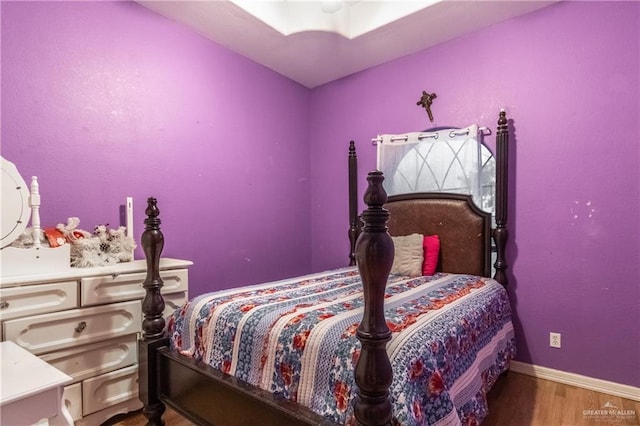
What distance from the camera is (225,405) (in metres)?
1.44

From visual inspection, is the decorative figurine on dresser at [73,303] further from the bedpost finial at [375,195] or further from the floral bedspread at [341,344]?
the bedpost finial at [375,195]

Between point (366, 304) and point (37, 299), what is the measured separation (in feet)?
5.22

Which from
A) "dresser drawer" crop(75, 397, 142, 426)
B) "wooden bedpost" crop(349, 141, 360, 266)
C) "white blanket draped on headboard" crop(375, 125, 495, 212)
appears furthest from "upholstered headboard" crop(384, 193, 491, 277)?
"dresser drawer" crop(75, 397, 142, 426)

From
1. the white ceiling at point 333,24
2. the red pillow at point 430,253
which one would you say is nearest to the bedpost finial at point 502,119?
the white ceiling at point 333,24

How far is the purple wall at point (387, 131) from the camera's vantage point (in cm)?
211

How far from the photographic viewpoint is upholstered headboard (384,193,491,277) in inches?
107

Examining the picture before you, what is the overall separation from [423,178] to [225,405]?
2444 mm

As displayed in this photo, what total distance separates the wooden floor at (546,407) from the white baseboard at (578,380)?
36mm

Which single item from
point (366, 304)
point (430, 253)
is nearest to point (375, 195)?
point (366, 304)

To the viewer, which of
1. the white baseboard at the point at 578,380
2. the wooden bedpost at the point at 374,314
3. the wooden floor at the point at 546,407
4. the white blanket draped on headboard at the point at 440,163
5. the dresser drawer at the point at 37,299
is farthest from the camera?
the white blanket draped on headboard at the point at 440,163

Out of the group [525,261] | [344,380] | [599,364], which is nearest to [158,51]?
[344,380]

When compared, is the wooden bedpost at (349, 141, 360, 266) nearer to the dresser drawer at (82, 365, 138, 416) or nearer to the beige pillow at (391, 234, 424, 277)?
the beige pillow at (391, 234, 424, 277)

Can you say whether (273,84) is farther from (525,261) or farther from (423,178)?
(525,261)

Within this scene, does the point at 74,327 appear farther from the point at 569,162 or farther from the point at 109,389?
the point at 569,162
